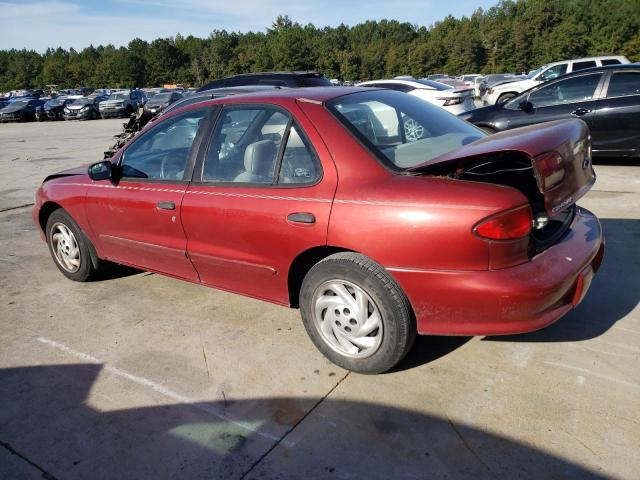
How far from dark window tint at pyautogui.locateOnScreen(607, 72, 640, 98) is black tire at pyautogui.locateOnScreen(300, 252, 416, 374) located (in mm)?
6973

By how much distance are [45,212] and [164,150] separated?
1658mm

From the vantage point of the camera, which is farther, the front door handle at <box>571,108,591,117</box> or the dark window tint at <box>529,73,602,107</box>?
the dark window tint at <box>529,73,602,107</box>

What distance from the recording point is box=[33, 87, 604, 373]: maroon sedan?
2.47m

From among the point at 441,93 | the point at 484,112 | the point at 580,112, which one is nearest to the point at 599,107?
the point at 580,112

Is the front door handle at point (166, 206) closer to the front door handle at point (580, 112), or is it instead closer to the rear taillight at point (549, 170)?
the rear taillight at point (549, 170)

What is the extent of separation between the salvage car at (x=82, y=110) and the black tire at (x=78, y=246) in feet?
101

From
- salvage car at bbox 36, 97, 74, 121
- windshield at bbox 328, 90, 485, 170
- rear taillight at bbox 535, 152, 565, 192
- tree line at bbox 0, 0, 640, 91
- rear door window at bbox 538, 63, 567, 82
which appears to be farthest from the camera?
tree line at bbox 0, 0, 640, 91

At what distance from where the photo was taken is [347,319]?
2873mm

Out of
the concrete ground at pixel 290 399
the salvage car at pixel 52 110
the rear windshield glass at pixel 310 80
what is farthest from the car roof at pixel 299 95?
the salvage car at pixel 52 110

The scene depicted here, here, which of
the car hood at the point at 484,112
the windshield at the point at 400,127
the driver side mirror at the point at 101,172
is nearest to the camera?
the windshield at the point at 400,127

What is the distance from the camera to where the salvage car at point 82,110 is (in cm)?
3188

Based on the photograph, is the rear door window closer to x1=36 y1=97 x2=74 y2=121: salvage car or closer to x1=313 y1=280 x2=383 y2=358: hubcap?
x1=313 y1=280 x2=383 y2=358: hubcap

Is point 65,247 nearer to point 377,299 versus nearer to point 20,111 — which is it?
point 377,299

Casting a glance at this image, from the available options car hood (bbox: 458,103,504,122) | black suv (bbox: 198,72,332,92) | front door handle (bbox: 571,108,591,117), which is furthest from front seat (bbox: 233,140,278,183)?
black suv (bbox: 198,72,332,92)
